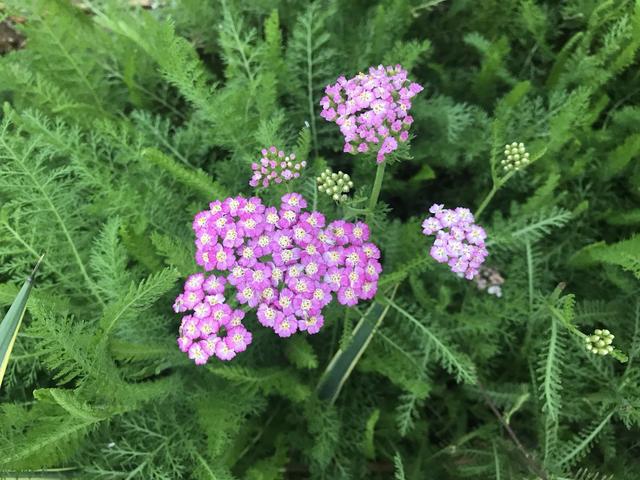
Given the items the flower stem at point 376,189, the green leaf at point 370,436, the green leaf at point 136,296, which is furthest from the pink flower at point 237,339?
the green leaf at point 370,436

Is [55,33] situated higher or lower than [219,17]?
higher

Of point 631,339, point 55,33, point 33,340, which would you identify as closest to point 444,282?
point 631,339

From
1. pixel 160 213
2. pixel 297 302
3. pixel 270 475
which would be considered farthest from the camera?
pixel 160 213

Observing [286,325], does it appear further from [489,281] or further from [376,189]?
[489,281]

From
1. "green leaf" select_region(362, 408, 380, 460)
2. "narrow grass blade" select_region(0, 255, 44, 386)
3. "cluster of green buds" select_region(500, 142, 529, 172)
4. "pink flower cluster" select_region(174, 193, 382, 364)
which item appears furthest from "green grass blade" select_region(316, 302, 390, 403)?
"narrow grass blade" select_region(0, 255, 44, 386)

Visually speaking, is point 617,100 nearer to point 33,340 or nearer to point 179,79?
point 179,79

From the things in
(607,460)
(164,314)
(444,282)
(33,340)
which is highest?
(33,340)
